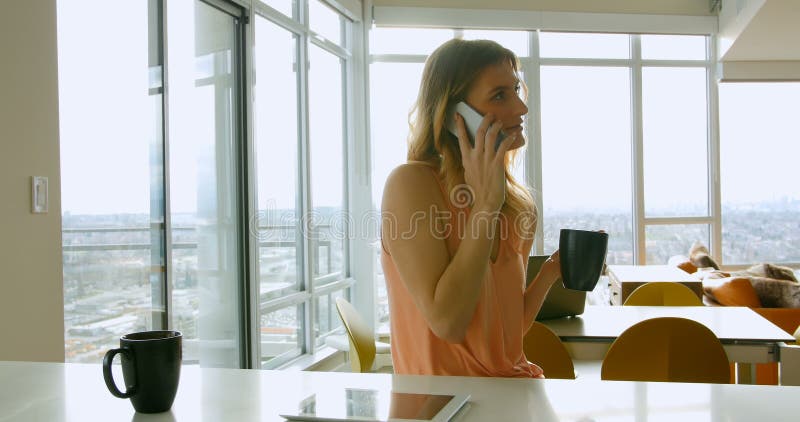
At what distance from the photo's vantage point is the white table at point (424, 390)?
0.76m

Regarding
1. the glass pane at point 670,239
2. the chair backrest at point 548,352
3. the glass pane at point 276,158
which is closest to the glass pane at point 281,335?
the glass pane at point 276,158

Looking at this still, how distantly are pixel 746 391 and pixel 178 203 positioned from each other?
284 centimetres

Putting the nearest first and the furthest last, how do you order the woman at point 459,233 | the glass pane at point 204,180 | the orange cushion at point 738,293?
1. the woman at point 459,233
2. the glass pane at point 204,180
3. the orange cushion at point 738,293

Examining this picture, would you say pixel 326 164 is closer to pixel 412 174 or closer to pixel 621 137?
pixel 621 137

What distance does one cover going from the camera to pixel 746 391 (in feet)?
2.75

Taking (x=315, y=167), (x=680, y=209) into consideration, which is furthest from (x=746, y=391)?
(x=680, y=209)

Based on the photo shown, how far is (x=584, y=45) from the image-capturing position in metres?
6.64

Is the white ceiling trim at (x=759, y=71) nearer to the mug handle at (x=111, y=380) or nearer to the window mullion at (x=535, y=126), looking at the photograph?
the window mullion at (x=535, y=126)

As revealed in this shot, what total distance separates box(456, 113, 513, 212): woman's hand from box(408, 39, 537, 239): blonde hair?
3.3 inches

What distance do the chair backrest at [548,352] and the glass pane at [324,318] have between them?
301 cm

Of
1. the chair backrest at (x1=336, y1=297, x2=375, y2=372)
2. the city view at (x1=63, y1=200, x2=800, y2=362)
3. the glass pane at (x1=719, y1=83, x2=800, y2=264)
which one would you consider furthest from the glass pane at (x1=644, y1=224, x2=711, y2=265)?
the chair backrest at (x1=336, y1=297, x2=375, y2=372)

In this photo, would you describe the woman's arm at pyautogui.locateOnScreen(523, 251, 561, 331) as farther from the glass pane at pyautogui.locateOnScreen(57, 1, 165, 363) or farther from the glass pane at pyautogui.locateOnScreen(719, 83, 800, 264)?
the glass pane at pyautogui.locateOnScreen(719, 83, 800, 264)

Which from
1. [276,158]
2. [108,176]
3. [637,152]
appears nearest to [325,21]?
[276,158]

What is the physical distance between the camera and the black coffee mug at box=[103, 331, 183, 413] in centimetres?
79
